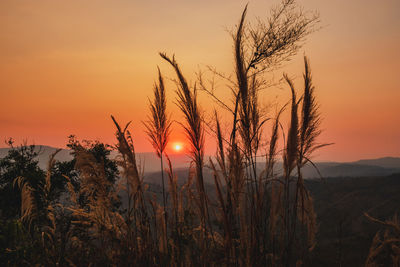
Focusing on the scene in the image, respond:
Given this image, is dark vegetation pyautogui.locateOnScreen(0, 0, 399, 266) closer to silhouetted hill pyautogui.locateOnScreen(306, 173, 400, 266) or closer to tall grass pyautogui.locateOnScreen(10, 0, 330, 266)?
tall grass pyautogui.locateOnScreen(10, 0, 330, 266)

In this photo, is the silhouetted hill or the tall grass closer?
the tall grass

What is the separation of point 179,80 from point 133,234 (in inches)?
63.0

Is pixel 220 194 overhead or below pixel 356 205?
overhead

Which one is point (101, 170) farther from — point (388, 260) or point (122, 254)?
point (388, 260)

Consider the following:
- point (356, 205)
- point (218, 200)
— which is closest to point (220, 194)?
point (218, 200)

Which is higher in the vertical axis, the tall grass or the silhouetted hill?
the tall grass

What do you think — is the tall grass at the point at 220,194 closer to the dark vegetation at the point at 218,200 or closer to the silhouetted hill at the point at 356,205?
the dark vegetation at the point at 218,200

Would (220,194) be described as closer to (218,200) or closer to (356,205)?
(218,200)

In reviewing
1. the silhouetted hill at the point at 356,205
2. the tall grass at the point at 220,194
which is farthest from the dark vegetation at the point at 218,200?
the silhouetted hill at the point at 356,205

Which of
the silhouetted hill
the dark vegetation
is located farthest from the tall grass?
the silhouetted hill

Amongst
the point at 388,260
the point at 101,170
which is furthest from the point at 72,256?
the point at 388,260

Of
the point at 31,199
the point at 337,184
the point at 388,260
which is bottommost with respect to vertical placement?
the point at 337,184

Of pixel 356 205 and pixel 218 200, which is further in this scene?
pixel 356 205

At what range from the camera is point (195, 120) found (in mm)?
2086
